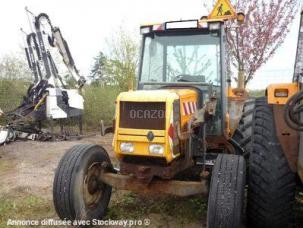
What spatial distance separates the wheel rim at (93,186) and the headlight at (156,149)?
905 millimetres

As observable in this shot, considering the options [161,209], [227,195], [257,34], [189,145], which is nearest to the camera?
[227,195]

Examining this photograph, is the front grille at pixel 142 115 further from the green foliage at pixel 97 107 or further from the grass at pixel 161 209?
the green foliage at pixel 97 107

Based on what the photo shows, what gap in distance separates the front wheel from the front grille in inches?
25.4

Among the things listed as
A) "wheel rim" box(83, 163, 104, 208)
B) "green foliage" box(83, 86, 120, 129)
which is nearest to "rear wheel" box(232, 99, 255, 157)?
"wheel rim" box(83, 163, 104, 208)

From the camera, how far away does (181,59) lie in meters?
5.72

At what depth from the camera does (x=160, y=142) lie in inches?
179

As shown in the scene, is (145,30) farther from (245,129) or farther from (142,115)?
(245,129)

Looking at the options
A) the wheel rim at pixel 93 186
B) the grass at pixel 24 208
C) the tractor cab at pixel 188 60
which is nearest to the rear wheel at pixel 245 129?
the tractor cab at pixel 188 60

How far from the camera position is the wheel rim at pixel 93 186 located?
4.97 metres

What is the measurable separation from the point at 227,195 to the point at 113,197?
2.30 metres

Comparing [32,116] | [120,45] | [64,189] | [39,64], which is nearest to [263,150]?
[64,189]

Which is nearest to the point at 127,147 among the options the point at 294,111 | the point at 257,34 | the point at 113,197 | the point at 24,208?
the point at 113,197

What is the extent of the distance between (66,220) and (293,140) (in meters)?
2.60

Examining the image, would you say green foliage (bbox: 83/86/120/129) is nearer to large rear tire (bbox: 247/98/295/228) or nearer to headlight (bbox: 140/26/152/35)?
headlight (bbox: 140/26/152/35)
